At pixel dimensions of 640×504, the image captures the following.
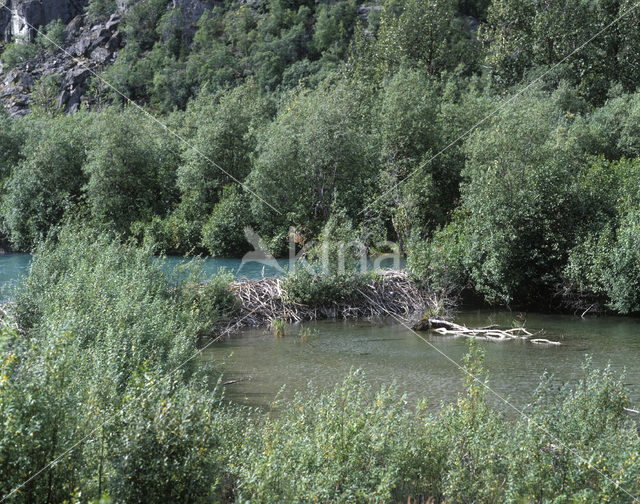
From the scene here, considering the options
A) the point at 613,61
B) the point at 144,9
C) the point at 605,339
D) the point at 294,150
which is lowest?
the point at 605,339

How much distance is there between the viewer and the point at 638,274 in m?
19.3

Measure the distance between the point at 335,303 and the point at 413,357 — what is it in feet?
18.1

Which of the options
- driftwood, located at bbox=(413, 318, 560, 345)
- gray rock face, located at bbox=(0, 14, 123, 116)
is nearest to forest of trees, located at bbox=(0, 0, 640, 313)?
driftwood, located at bbox=(413, 318, 560, 345)

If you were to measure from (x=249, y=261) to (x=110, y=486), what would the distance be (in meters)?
28.6

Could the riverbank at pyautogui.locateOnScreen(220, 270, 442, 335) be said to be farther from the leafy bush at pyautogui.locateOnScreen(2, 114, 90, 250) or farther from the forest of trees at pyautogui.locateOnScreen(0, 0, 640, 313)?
the leafy bush at pyautogui.locateOnScreen(2, 114, 90, 250)

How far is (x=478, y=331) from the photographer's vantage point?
18078 mm

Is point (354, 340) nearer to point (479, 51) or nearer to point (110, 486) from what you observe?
point (110, 486)

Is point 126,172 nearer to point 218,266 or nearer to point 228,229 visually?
point 228,229

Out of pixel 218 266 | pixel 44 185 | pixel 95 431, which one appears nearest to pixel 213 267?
pixel 218 266

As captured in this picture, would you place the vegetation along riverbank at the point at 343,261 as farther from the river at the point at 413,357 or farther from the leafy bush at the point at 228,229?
the river at the point at 413,357

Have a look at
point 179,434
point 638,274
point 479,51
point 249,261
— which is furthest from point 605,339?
point 479,51

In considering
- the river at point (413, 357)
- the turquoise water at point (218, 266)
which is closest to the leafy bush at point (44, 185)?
the turquoise water at point (218, 266)

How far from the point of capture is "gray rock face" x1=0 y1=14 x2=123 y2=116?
85688mm

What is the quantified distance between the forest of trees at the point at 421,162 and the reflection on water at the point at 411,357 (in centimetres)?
263
